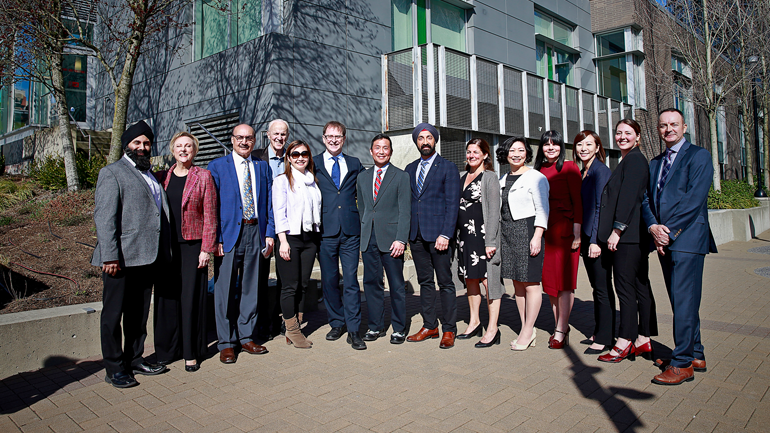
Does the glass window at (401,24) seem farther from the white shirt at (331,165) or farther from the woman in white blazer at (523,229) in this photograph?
the woman in white blazer at (523,229)

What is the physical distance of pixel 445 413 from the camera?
355 cm

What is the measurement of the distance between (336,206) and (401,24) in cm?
942

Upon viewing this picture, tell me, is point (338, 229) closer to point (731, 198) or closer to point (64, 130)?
point (64, 130)

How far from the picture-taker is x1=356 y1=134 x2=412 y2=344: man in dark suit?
17.7 feet

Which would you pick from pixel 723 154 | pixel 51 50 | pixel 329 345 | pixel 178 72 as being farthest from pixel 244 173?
pixel 723 154

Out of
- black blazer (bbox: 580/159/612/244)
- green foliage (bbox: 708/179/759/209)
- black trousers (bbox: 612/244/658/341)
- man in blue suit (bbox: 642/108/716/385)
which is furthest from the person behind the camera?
green foliage (bbox: 708/179/759/209)

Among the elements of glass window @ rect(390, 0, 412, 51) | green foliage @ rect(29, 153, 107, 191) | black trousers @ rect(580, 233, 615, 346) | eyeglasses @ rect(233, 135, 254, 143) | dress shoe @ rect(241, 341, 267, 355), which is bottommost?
dress shoe @ rect(241, 341, 267, 355)

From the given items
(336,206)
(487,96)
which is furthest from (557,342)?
(487,96)

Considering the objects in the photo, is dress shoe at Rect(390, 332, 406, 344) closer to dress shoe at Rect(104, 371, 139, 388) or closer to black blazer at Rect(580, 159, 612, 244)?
black blazer at Rect(580, 159, 612, 244)

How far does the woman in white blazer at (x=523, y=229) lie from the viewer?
5.01 meters

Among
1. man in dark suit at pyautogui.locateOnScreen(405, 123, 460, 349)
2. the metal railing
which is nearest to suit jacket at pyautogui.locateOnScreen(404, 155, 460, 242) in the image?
man in dark suit at pyautogui.locateOnScreen(405, 123, 460, 349)

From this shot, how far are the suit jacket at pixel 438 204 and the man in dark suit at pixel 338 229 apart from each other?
0.69 meters

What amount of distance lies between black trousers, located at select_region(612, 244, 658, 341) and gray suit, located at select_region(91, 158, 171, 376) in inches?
158

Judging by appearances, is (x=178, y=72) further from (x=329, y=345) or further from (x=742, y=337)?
(x=742, y=337)
